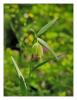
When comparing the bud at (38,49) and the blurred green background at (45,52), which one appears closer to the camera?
the bud at (38,49)

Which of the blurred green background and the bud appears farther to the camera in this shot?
the blurred green background

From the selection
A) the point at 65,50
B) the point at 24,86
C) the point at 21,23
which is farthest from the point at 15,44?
the point at 24,86

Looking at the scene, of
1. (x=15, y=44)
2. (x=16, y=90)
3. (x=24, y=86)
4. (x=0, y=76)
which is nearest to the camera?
(x=24, y=86)

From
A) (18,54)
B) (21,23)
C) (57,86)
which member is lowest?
(57,86)

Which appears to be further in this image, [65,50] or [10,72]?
[65,50]

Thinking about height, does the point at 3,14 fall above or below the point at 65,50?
above

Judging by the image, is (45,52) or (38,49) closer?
(38,49)

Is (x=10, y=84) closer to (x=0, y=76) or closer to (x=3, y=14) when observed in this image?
(x=0, y=76)

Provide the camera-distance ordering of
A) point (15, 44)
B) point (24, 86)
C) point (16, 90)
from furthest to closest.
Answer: point (15, 44), point (16, 90), point (24, 86)
